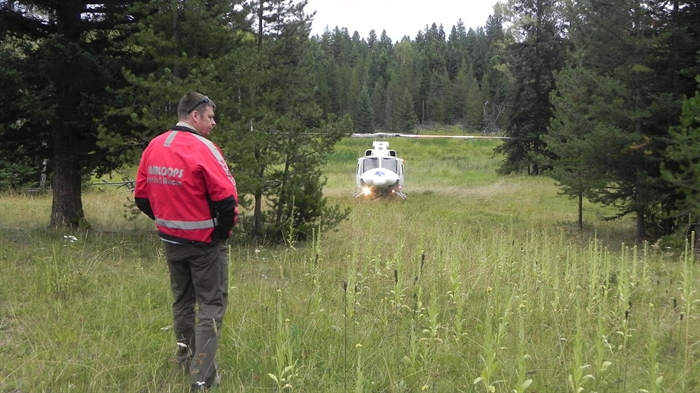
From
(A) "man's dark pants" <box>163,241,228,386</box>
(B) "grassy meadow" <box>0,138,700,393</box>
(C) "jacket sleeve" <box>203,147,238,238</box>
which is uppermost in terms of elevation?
(C) "jacket sleeve" <box>203,147,238,238</box>

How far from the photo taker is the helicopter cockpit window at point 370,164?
1004 inches

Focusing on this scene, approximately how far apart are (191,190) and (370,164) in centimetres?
2187

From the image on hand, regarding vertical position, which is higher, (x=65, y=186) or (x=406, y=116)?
(x=406, y=116)

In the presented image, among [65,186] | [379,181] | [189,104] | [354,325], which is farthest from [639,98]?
[65,186]

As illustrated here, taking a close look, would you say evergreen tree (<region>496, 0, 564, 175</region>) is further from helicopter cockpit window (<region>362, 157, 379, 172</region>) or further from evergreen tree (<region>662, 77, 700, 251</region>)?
evergreen tree (<region>662, 77, 700, 251</region>)

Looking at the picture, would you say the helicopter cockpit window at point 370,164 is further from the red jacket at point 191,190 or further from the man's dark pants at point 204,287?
the red jacket at point 191,190

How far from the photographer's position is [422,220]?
16.9 m

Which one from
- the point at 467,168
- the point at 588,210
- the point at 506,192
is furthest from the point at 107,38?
the point at 467,168

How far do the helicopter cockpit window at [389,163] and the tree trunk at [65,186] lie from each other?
Result: 51.7 ft

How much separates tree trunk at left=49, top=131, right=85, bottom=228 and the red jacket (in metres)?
7.91

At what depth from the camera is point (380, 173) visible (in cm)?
2423

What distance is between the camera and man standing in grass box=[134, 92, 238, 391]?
12.9 feet

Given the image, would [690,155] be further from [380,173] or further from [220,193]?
[380,173]

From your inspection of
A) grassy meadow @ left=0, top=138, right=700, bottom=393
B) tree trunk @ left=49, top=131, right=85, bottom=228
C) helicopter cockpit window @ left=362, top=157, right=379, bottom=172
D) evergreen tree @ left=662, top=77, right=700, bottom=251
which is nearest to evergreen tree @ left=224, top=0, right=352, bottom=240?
grassy meadow @ left=0, top=138, right=700, bottom=393
